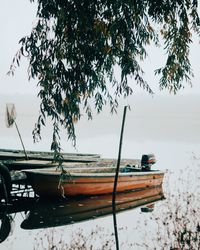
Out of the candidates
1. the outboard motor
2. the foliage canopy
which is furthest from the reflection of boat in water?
the foliage canopy

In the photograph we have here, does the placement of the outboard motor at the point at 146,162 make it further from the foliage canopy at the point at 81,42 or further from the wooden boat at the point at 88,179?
the foliage canopy at the point at 81,42

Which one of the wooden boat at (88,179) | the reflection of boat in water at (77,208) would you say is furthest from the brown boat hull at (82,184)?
the reflection of boat in water at (77,208)

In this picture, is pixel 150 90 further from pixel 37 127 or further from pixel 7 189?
pixel 7 189

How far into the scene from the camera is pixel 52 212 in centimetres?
1542

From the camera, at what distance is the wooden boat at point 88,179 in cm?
1625

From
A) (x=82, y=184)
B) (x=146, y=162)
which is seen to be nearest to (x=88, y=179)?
(x=82, y=184)

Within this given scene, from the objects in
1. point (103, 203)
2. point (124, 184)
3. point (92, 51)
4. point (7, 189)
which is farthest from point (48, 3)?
point (124, 184)

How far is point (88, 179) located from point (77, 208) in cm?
141

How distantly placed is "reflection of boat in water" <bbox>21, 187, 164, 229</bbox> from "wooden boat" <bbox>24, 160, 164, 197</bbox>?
0.34 metres

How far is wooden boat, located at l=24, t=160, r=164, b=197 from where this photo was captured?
16.2 meters

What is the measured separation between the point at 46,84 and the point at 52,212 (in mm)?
10218

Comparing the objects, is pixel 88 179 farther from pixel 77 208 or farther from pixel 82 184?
pixel 77 208

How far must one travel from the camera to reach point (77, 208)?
16141 millimetres

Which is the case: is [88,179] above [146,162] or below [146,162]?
below
